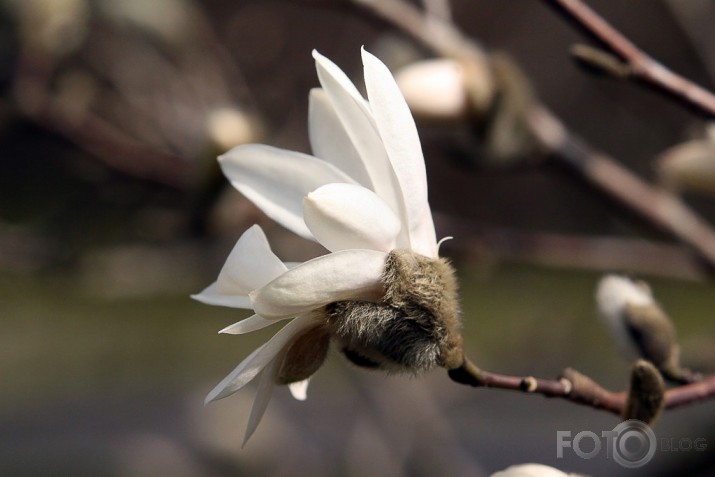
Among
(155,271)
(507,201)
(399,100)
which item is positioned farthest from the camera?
(507,201)

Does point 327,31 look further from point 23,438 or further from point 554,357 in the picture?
point 554,357

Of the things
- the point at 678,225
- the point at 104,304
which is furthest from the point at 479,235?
the point at 104,304

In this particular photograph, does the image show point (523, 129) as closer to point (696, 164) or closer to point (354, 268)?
point (696, 164)

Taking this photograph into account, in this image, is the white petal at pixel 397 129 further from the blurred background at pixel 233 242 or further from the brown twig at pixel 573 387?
the blurred background at pixel 233 242

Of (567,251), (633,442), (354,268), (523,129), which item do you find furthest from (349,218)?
(567,251)

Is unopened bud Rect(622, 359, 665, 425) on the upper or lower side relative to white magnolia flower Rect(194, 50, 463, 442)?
lower

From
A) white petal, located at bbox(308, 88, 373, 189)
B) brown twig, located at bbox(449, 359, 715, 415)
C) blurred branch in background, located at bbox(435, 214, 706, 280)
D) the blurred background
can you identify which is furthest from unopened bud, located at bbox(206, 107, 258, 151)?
brown twig, located at bbox(449, 359, 715, 415)

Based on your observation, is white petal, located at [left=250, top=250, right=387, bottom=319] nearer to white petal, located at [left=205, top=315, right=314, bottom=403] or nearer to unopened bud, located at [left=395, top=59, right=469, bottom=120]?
white petal, located at [left=205, top=315, right=314, bottom=403]

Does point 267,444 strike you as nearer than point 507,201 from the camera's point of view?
Yes
